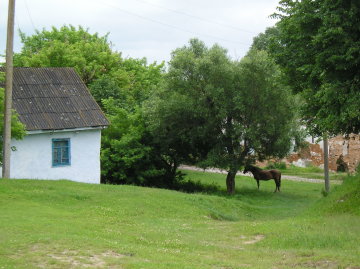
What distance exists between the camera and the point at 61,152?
27562 millimetres

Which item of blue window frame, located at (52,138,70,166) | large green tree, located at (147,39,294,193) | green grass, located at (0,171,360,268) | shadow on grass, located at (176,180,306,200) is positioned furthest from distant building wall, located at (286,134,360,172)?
blue window frame, located at (52,138,70,166)

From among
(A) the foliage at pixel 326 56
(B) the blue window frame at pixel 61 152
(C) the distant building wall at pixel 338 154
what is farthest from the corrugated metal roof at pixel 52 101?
(C) the distant building wall at pixel 338 154

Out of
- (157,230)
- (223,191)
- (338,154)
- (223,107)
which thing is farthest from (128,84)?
(157,230)

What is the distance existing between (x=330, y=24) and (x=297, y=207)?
13265 millimetres

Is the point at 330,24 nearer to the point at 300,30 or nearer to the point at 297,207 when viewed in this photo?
the point at 300,30

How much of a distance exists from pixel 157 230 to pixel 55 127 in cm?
1230

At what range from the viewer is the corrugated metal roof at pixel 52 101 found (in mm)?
26672

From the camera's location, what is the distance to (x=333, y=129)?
61.9 feet

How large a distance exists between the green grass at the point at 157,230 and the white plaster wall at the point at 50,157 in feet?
9.79

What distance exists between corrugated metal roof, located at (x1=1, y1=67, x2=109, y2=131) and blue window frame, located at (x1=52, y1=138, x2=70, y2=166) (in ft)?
3.09

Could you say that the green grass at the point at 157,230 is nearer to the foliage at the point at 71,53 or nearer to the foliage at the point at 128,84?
the foliage at the point at 128,84

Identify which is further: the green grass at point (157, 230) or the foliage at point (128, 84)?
the foliage at point (128, 84)

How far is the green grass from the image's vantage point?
1112 cm

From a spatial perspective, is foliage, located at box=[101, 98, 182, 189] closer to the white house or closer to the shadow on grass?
the shadow on grass
